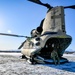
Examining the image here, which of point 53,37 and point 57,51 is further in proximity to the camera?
point 57,51

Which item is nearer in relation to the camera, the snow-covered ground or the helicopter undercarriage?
the snow-covered ground

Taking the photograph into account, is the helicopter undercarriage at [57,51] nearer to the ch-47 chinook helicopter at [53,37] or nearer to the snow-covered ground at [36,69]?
the ch-47 chinook helicopter at [53,37]

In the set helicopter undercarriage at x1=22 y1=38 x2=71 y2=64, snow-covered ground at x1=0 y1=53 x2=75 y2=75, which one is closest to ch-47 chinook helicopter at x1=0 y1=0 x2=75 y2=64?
helicopter undercarriage at x1=22 y1=38 x2=71 y2=64

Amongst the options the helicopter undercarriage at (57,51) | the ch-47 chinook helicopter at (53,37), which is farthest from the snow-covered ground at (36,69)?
the ch-47 chinook helicopter at (53,37)

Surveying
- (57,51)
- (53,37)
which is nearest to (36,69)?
(53,37)

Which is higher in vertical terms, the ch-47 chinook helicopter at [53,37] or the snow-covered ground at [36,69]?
the ch-47 chinook helicopter at [53,37]

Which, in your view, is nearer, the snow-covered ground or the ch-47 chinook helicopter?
the snow-covered ground

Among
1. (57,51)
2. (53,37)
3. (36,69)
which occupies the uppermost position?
(53,37)

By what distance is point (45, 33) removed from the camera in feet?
51.9

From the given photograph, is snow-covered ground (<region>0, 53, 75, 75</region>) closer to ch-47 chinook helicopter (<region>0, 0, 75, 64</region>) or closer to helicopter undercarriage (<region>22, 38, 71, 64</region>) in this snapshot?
helicopter undercarriage (<region>22, 38, 71, 64</region>)

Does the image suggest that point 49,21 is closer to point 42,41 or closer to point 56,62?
point 42,41

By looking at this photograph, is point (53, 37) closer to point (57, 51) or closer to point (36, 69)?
point (57, 51)

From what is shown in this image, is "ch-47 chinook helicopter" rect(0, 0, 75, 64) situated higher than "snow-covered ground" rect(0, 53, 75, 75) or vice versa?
"ch-47 chinook helicopter" rect(0, 0, 75, 64)

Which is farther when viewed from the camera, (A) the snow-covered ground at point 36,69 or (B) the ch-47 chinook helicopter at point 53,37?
(B) the ch-47 chinook helicopter at point 53,37
